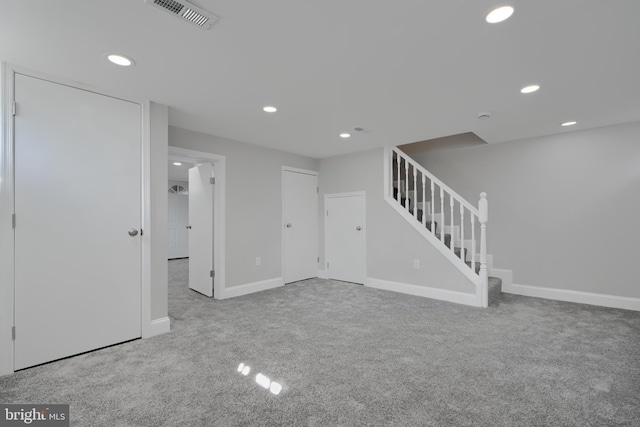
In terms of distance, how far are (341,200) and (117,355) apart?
364 cm

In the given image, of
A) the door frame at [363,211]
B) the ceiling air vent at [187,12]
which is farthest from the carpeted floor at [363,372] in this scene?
the ceiling air vent at [187,12]

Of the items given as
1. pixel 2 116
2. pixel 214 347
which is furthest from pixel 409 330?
pixel 2 116

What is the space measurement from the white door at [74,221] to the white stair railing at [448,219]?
339 cm

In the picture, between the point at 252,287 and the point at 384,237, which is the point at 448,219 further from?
the point at 252,287

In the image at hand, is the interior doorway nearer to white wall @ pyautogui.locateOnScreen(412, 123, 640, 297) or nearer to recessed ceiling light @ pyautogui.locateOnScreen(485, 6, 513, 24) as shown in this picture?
white wall @ pyautogui.locateOnScreen(412, 123, 640, 297)

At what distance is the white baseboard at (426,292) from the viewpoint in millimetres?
3586

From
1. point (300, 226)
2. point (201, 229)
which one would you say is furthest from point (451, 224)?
point (201, 229)

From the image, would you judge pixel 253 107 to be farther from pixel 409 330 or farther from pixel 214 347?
pixel 409 330

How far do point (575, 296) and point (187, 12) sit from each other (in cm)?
505

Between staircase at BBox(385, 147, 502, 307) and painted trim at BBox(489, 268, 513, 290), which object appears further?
painted trim at BBox(489, 268, 513, 290)

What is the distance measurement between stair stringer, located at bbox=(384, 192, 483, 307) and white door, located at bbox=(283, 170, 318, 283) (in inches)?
55.8

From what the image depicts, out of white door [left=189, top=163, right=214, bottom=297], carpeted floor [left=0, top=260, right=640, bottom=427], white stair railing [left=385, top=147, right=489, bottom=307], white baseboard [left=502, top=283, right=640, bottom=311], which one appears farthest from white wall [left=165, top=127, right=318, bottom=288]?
white baseboard [left=502, top=283, right=640, bottom=311]

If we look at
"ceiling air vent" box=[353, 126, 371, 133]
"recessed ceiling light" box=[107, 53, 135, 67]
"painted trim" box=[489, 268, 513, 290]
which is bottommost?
"painted trim" box=[489, 268, 513, 290]

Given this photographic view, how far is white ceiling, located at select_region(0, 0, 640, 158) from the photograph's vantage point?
1575mm
